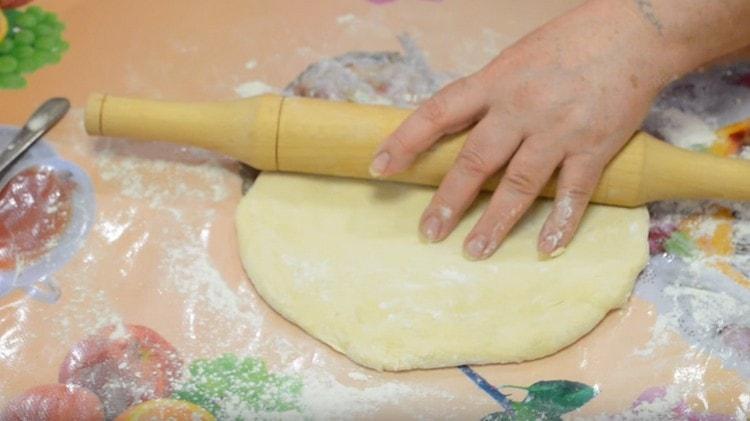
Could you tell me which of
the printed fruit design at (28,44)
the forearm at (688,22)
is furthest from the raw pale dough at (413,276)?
the printed fruit design at (28,44)

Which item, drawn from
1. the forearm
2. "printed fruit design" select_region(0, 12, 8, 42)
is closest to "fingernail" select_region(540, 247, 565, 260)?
the forearm

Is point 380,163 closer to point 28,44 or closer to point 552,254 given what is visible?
point 552,254

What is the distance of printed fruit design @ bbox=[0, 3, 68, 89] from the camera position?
156 centimetres

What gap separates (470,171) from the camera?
4.05 ft

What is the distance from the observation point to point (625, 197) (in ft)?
4.19

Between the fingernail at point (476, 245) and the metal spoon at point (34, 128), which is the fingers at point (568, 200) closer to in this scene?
the fingernail at point (476, 245)

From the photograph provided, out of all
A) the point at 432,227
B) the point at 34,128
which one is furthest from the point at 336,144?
the point at 34,128

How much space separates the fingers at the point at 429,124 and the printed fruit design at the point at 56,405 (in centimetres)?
50

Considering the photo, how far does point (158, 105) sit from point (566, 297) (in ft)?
2.20

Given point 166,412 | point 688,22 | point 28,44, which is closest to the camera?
point 166,412

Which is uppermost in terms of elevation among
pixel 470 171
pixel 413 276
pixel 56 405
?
pixel 470 171

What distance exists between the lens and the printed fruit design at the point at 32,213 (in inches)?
52.0

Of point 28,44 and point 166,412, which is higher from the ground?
point 28,44

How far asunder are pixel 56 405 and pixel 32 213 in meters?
0.33
